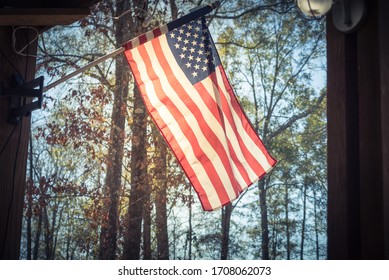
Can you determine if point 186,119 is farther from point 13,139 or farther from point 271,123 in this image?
point 271,123

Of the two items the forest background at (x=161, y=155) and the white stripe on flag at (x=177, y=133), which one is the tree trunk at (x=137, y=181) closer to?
the forest background at (x=161, y=155)

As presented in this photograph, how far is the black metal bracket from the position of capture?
227 centimetres

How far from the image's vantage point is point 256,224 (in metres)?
6.56

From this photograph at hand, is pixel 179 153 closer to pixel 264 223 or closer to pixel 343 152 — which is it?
pixel 343 152

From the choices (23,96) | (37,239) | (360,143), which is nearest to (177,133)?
(23,96)

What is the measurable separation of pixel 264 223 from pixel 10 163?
4.76 metres

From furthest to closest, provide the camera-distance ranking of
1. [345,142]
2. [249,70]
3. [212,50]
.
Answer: [249,70] < [212,50] < [345,142]

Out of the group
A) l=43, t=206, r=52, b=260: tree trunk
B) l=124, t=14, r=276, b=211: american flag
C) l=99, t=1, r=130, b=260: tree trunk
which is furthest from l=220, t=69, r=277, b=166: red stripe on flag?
l=43, t=206, r=52, b=260: tree trunk

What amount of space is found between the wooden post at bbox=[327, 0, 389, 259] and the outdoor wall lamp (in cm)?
3

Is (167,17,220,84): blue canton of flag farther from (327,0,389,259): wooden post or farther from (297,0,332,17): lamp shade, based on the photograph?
(327,0,389,259): wooden post

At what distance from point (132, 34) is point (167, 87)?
481 cm
